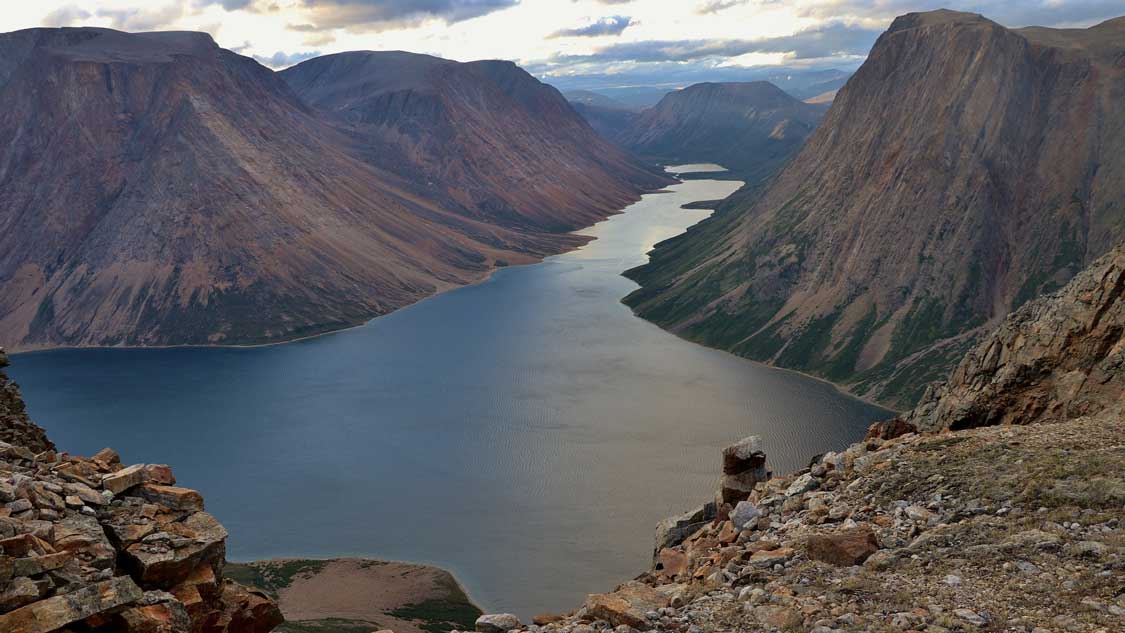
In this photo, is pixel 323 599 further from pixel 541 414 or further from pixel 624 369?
pixel 624 369

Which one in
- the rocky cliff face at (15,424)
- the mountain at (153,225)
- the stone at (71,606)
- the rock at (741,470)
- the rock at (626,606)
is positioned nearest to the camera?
the stone at (71,606)

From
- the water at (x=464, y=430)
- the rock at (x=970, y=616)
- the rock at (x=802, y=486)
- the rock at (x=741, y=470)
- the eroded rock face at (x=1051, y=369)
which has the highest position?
the eroded rock face at (x=1051, y=369)

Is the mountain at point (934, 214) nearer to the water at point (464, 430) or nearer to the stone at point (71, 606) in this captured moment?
the water at point (464, 430)

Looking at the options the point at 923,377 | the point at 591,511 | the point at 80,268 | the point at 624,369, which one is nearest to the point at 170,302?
the point at 80,268

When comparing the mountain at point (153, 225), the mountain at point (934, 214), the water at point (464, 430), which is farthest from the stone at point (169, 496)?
the mountain at point (153, 225)

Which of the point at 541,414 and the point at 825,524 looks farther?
the point at 541,414

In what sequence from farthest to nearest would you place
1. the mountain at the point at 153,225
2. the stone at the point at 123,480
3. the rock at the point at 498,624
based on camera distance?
the mountain at the point at 153,225, the rock at the point at 498,624, the stone at the point at 123,480

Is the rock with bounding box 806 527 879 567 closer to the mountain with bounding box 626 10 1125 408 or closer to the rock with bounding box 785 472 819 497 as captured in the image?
the rock with bounding box 785 472 819 497
